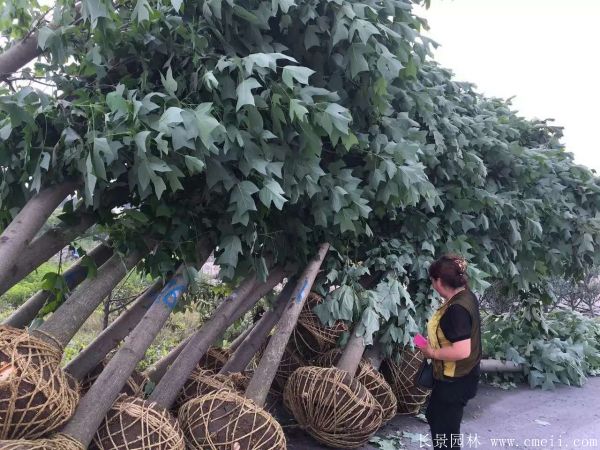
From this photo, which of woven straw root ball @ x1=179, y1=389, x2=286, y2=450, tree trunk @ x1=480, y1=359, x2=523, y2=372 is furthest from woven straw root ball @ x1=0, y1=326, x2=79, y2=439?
tree trunk @ x1=480, y1=359, x2=523, y2=372

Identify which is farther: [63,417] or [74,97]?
[74,97]

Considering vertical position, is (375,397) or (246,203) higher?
(246,203)

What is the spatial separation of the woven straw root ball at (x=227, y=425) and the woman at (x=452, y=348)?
92 cm

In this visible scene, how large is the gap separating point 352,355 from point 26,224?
2.22m

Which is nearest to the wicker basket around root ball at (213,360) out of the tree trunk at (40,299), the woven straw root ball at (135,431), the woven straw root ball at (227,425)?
the woven straw root ball at (227,425)

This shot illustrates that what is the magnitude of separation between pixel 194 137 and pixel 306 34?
0.95 meters

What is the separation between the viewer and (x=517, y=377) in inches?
217

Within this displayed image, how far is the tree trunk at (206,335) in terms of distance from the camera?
271 cm

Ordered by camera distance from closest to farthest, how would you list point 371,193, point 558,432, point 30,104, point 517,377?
point 30,104 < point 371,193 < point 558,432 < point 517,377

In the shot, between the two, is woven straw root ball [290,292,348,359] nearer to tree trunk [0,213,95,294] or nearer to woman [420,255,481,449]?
woman [420,255,481,449]

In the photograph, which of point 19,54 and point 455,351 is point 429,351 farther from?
point 19,54

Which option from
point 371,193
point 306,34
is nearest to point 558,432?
point 371,193

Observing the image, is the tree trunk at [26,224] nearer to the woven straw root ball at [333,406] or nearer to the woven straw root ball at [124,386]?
the woven straw root ball at [124,386]

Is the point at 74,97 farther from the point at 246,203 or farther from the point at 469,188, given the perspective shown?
the point at 469,188
